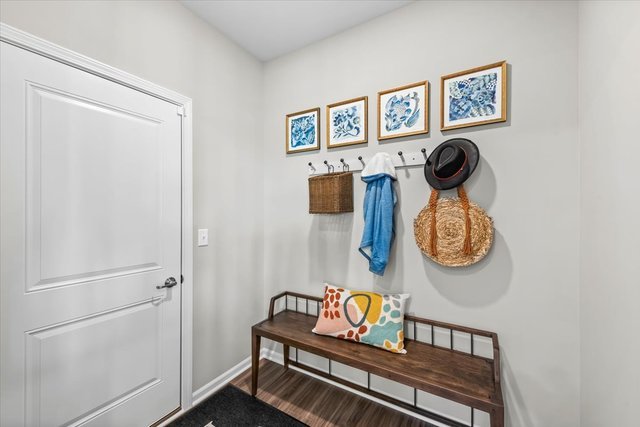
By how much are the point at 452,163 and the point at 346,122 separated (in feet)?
2.75

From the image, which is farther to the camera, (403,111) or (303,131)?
(303,131)

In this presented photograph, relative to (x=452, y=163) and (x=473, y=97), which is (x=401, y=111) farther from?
(x=452, y=163)

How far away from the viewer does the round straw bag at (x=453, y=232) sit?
1.47 meters

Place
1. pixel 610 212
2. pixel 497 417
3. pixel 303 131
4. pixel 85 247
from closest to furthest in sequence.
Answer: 1. pixel 610 212
2. pixel 497 417
3. pixel 85 247
4. pixel 303 131

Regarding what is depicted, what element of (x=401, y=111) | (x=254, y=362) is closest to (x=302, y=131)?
(x=401, y=111)

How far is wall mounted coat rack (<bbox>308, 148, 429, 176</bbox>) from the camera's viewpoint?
1662 mm

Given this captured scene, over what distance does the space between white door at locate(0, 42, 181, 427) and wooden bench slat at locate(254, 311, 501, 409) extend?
74 cm

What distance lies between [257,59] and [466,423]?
3.13 meters

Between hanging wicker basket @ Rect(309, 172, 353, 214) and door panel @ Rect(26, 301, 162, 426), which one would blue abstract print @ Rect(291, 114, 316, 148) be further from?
door panel @ Rect(26, 301, 162, 426)

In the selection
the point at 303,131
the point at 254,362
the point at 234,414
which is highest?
the point at 303,131

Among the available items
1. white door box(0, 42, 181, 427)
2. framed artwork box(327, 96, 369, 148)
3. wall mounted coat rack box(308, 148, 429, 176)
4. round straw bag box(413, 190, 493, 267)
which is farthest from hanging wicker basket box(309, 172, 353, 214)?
white door box(0, 42, 181, 427)

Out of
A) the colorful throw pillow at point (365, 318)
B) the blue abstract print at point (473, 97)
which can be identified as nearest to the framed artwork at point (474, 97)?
the blue abstract print at point (473, 97)

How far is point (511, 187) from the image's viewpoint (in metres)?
1.43

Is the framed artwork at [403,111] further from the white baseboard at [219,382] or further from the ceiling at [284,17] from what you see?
the white baseboard at [219,382]
